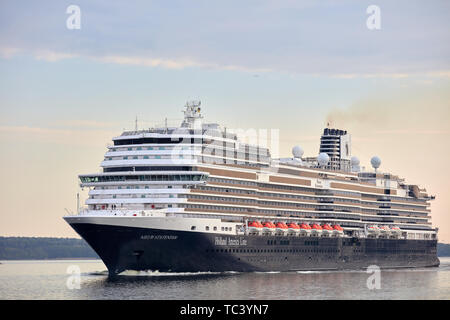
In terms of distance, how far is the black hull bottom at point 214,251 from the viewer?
303ft

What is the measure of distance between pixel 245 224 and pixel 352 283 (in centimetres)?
1535

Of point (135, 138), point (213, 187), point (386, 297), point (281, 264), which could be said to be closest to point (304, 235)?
point (281, 264)

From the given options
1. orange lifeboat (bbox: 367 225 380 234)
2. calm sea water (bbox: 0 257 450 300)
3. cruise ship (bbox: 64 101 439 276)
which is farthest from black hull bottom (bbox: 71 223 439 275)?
orange lifeboat (bbox: 367 225 380 234)

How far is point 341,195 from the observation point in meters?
123

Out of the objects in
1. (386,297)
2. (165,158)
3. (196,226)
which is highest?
(165,158)

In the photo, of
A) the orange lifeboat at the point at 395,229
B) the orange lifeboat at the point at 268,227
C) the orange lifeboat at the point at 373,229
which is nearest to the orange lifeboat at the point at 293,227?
the orange lifeboat at the point at 268,227

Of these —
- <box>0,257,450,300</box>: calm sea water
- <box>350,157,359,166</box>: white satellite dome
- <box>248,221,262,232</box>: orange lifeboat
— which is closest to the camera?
Answer: <box>0,257,450,300</box>: calm sea water

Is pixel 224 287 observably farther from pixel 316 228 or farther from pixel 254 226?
pixel 316 228

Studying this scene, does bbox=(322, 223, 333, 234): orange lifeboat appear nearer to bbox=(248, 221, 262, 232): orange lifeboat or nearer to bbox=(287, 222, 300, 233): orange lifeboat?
bbox=(287, 222, 300, 233): orange lifeboat

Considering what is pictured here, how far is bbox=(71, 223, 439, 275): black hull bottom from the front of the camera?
92.4 m

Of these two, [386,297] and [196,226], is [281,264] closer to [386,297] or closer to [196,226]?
[196,226]

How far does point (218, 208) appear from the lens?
100 metres

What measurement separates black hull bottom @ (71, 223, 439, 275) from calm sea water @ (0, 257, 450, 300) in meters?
1.28

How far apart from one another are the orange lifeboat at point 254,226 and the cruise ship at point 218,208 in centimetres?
11
